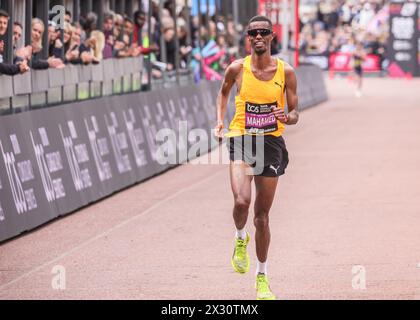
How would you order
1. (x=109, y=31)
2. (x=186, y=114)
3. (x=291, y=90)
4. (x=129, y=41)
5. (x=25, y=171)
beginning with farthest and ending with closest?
(x=186, y=114) < (x=129, y=41) < (x=109, y=31) < (x=25, y=171) < (x=291, y=90)

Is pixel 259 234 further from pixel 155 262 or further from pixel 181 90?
pixel 181 90

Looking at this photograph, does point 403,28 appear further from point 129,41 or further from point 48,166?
point 48,166

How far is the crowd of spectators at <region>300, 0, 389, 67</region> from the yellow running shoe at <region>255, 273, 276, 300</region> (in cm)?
4811

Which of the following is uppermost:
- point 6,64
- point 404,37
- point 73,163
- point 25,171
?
point 6,64

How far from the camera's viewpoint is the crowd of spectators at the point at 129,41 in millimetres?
16266

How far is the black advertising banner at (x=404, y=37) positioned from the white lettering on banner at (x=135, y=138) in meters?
39.7

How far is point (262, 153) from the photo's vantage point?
10453 mm

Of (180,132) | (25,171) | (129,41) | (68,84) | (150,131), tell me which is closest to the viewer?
(25,171)

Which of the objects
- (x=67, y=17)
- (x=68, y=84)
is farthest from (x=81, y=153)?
(x=67, y=17)

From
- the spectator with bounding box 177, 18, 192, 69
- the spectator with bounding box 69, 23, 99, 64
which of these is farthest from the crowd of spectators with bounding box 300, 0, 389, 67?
the spectator with bounding box 69, 23, 99, 64

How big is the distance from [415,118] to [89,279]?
77.1 ft

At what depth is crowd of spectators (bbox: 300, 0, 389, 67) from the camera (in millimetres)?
59438

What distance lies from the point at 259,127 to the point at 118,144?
7976 mm

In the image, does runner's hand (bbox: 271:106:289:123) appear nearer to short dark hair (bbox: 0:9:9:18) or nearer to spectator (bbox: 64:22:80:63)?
short dark hair (bbox: 0:9:9:18)
